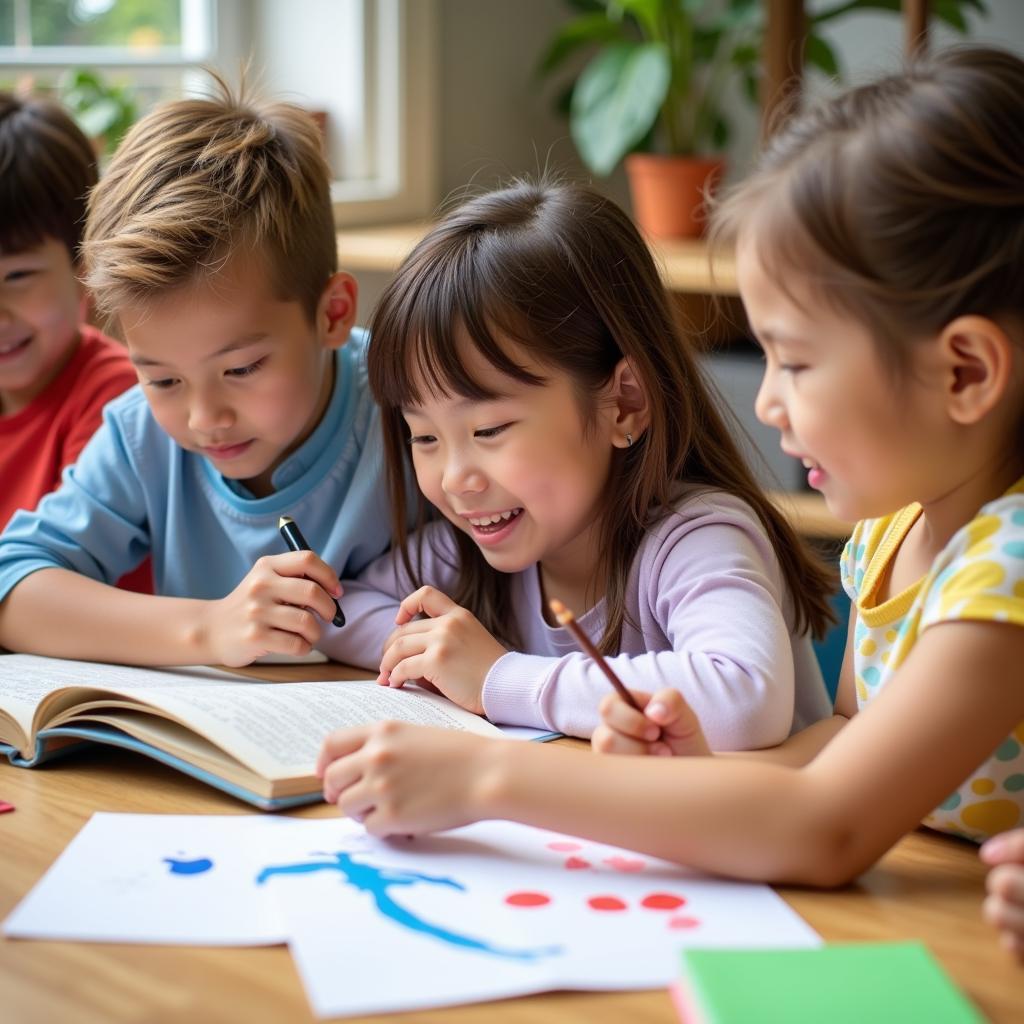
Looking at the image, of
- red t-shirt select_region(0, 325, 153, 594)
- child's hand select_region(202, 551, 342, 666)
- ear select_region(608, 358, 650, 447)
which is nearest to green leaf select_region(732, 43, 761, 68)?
red t-shirt select_region(0, 325, 153, 594)

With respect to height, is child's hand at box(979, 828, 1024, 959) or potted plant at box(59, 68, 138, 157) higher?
potted plant at box(59, 68, 138, 157)

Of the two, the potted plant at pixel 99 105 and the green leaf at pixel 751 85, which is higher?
the green leaf at pixel 751 85

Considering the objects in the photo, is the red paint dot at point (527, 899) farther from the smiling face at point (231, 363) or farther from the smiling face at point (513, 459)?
the smiling face at point (231, 363)

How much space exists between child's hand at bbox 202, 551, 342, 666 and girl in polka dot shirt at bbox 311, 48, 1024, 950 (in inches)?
13.7

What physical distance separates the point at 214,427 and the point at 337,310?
19 cm

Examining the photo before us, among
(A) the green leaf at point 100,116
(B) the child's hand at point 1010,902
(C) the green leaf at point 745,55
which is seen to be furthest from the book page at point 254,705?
(C) the green leaf at point 745,55

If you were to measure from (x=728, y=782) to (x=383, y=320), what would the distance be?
1.86 ft

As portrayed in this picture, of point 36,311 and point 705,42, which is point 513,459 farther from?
point 705,42

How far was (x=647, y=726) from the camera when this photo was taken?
888mm

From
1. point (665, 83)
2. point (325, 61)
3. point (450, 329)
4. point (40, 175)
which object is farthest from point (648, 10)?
point (450, 329)

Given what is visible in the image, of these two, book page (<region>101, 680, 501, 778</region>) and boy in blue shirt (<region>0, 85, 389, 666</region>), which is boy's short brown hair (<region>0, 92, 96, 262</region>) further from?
book page (<region>101, 680, 501, 778</region>)

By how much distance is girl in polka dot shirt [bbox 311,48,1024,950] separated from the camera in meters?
0.80

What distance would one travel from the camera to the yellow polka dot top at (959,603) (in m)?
0.81

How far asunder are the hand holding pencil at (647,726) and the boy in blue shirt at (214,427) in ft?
1.32
